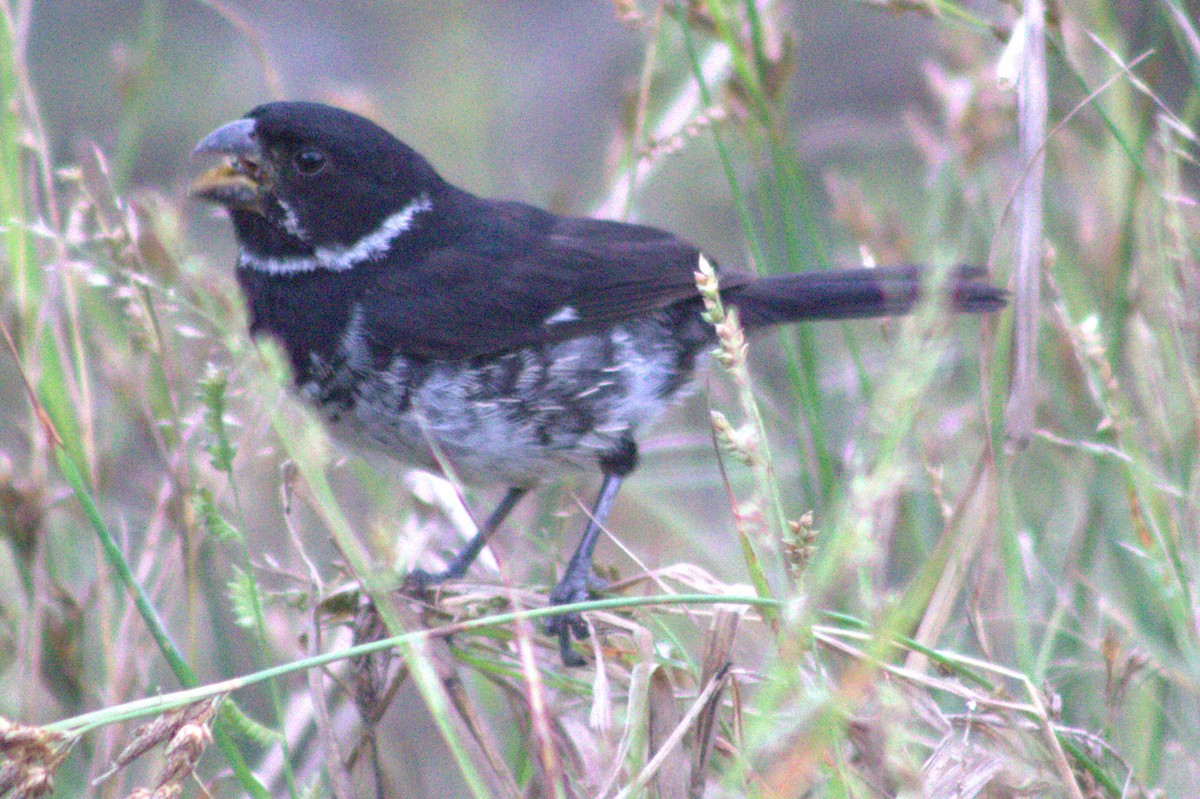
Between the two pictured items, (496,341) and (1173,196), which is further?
(496,341)

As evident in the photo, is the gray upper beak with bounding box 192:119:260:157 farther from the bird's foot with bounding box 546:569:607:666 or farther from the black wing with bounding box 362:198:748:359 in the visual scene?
the bird's foot with bounding box 546:569:607:666

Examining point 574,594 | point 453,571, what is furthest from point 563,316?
point 574,594

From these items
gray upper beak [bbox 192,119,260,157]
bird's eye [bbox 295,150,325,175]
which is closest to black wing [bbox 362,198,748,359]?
bird's eye [bbox 295,150,325,175]

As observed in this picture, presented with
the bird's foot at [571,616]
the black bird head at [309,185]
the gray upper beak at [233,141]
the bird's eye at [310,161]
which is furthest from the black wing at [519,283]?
the bird's foot at [571,616]

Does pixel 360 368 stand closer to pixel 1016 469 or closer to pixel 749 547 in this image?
pixel 749 547

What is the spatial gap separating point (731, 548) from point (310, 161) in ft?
4.39

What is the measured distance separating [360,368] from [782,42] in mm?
956

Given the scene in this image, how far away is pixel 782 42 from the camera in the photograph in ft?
8.04

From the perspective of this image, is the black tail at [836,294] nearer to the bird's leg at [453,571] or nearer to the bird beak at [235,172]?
the bird's leg at [453,571]

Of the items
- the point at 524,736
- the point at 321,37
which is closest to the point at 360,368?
the point at 524,736

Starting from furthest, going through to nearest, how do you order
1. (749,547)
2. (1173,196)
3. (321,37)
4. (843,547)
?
(321,37) < (1173,196) < (749,547) < (843,547)

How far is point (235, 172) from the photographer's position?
2.70 metres

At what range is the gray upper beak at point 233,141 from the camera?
103 inches

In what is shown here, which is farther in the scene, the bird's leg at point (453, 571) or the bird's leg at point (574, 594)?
the bird's leg at point (453, 571)
